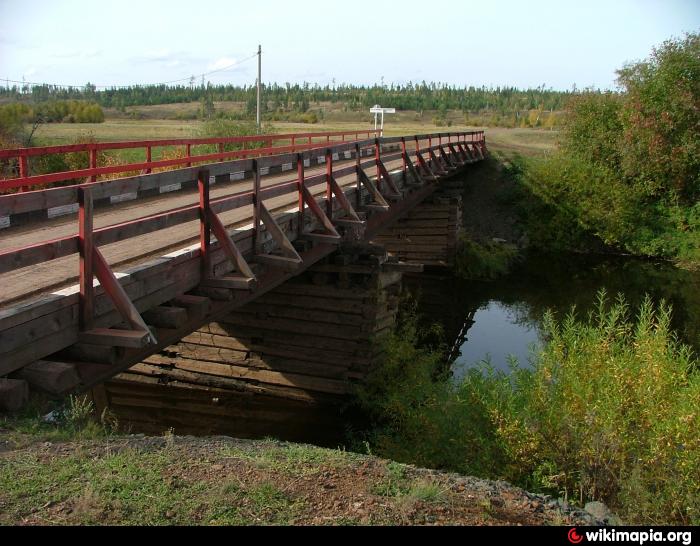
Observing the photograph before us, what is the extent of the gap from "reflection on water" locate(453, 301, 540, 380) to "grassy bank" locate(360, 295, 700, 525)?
225 inches

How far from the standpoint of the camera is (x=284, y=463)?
523cm

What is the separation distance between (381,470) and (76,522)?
7.34ft

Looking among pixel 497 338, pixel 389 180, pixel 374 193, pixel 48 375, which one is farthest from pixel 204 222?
pixel 497 338

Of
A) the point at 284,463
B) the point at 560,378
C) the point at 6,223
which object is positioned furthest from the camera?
the point at 560,378

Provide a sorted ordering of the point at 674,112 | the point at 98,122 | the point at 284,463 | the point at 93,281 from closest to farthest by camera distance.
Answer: the point at 284,463
the point at 93,281
the point at 674,112
the point at 98,122

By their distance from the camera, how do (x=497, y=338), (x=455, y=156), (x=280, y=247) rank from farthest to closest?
(x=455, y=156)
(x=497, y=338)
(x=280, y=247)

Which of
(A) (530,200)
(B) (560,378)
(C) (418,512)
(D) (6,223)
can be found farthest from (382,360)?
(A) (530,200)

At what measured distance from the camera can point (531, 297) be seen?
2197 centimetres

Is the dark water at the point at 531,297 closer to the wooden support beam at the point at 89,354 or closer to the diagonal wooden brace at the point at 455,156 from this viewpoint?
the diagonal wooden brace at the point at 455,156

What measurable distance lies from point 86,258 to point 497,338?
13465 millimetres

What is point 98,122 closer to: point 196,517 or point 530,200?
point 530,200

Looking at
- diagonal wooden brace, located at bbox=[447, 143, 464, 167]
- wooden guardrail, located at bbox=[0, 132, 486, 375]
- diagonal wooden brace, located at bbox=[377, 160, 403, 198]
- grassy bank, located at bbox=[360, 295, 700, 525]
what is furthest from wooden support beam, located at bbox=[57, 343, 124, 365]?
diagonal wooden brace, located at bbox=[447, 143, 464, 167]

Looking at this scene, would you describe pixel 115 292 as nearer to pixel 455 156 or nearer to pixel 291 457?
pixel 291 457

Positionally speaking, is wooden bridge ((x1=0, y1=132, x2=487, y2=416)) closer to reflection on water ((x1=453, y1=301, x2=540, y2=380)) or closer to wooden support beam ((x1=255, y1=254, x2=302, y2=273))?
wooden support beam ((x1=255, y1=254, x2=302, y2=273))
